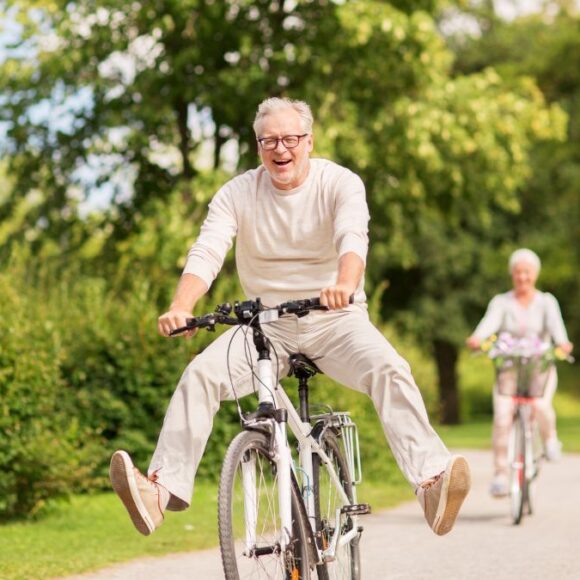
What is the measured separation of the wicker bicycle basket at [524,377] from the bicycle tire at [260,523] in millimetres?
5731

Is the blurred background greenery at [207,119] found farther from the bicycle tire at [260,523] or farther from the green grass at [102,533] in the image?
the bicycle tire at [260,523]

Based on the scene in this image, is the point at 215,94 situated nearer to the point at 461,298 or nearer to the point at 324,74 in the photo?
the point at 324,74

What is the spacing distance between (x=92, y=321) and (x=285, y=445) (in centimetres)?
685

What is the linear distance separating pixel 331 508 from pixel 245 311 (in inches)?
45.1

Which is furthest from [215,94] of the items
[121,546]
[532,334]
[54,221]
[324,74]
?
[121,546]

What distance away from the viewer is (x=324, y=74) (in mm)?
19969

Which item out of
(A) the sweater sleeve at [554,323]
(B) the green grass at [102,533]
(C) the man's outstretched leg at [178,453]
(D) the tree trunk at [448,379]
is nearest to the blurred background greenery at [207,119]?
(B) the green grass at [102,533]

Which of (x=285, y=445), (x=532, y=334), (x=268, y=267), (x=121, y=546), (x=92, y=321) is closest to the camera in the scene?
(x=285, y=445)

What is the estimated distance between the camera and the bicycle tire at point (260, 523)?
14.7ft

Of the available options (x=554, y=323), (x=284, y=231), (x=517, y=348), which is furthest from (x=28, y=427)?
(x=284, y=231)

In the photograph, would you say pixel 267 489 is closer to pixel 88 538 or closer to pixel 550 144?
pixel 88 538

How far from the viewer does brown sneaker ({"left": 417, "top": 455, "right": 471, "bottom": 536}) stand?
4910 millimetres

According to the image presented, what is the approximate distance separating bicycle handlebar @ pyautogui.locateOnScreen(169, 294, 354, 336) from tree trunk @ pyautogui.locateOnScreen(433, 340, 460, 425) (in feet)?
105

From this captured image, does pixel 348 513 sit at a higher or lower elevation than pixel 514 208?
lower
